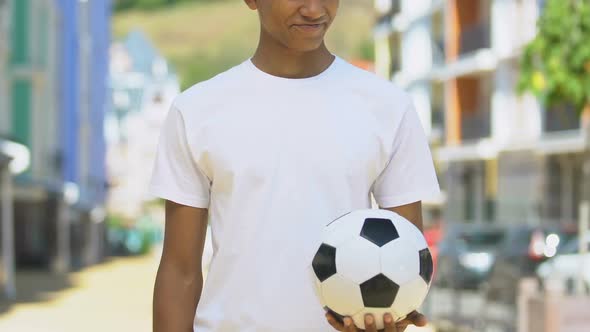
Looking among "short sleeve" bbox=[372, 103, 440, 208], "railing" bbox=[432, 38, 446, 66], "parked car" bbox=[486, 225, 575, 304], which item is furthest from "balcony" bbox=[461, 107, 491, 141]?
"short sleeve" bbox=[372, 103, 440, 208]

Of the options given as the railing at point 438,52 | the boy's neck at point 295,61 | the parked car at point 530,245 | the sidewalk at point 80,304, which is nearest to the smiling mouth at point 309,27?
the boy's neck at point 295,61

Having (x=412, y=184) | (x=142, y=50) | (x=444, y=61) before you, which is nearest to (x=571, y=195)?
(x=444, y=61)

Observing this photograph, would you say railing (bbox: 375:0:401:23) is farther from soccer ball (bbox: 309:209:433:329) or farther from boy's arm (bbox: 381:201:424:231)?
soccer ball (bbox: 309:209:433:329)

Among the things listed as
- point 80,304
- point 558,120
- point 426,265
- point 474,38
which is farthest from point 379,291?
point 474,38

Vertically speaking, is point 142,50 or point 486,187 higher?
point 142,50

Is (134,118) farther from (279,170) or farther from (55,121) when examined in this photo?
(279,170)

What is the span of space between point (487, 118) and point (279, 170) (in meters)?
48.0

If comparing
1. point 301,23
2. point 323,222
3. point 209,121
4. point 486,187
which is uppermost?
point 301,23

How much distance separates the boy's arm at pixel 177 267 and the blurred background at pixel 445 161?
401 inches

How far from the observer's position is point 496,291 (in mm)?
16484

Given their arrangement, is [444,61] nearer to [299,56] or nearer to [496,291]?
[496,291]

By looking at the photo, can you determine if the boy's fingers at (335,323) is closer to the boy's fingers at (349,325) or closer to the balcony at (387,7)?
the boy's fingers at (349,325)

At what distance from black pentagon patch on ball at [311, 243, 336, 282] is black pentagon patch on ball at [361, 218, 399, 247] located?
91mm

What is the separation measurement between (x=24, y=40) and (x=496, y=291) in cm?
2684
